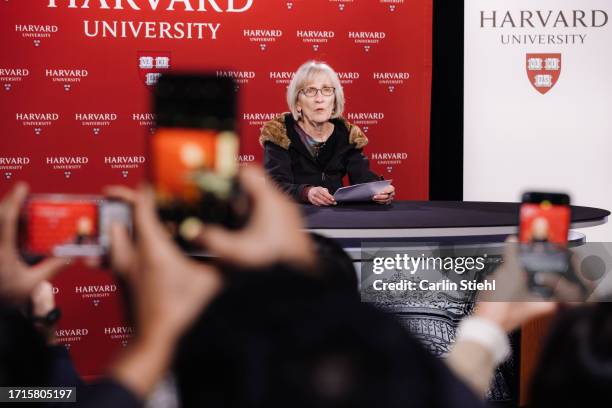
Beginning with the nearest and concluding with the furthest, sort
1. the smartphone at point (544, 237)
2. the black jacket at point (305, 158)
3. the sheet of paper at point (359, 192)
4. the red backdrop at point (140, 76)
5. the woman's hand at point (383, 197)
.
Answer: the smartphone at point (544, 237) → the sheet of paper at point (359, 192) → the woman's hand at point (383, 197) → the black jacket at point (305, 158) → the red backdrop at point (140, 76)

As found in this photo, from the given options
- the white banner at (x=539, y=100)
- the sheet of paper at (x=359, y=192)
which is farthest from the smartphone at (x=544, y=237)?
the white banner at (x=539, y=100)

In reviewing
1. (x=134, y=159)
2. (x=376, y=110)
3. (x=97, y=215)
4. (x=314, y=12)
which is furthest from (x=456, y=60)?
(x=97, y=215)

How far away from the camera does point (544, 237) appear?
83 cm

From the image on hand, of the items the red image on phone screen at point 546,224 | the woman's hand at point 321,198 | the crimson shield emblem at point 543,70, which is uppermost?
the crimson shield emblem at point 543,70

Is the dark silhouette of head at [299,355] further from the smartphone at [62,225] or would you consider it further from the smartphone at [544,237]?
the smartphone at [544,237]

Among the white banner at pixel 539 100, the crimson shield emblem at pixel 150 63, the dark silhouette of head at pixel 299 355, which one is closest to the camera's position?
the dark silhouette of head at pixel 299 355

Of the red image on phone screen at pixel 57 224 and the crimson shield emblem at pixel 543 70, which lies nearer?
the red image on phone screen at pixel 57 224

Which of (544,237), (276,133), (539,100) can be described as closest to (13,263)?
(544,237)

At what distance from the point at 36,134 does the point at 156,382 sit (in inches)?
140

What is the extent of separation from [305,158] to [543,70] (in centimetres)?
187

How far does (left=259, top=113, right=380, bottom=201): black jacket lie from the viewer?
320 cm

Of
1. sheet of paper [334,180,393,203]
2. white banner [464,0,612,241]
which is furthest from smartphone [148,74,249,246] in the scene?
white banner [464,0,612,241]

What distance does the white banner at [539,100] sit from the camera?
13.9 feet

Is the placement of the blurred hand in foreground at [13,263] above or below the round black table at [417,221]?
above
